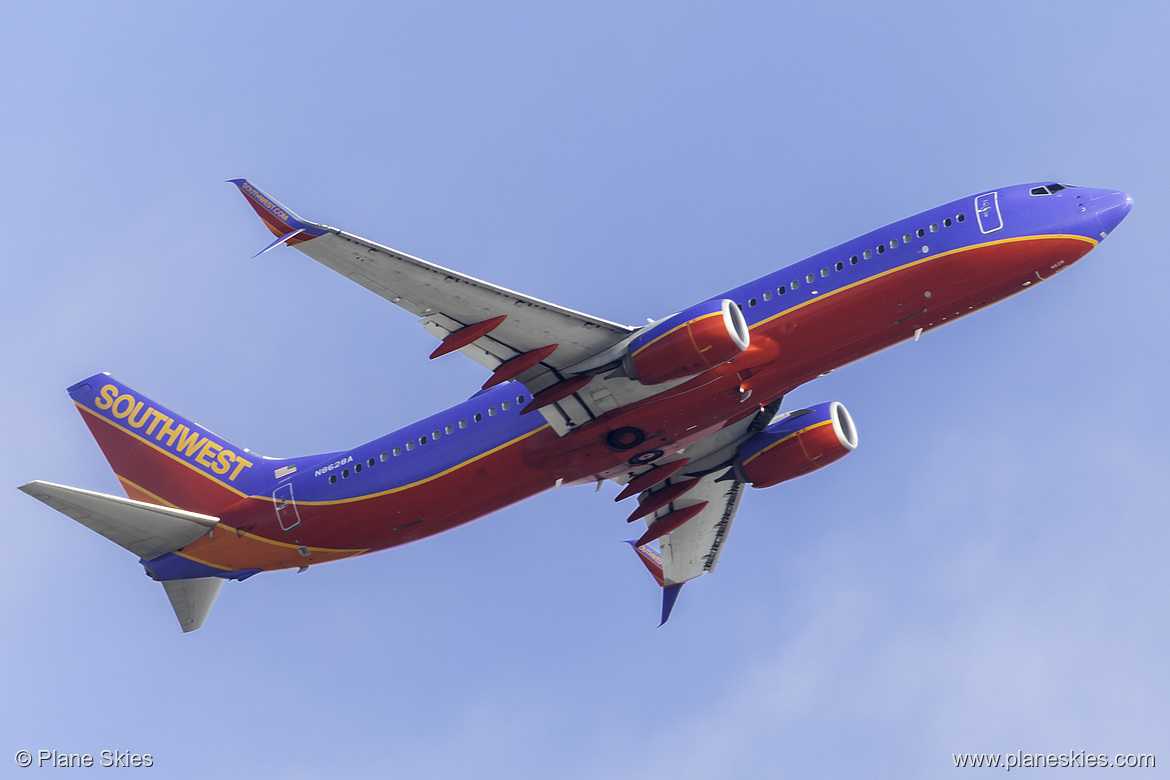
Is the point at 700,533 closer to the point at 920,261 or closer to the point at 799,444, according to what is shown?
the point at 799,444

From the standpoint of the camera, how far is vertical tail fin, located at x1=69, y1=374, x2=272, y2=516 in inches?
1710

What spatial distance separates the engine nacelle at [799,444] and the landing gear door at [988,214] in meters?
9.04

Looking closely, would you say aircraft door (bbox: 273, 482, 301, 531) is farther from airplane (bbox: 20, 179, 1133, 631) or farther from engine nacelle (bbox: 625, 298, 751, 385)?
engine nacelle (bbox: 625, 298, 751, 385)

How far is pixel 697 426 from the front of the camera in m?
38.2

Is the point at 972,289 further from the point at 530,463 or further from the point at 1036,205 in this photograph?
the point at 530,463

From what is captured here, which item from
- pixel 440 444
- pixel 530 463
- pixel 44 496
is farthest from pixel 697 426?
pixel 44 496

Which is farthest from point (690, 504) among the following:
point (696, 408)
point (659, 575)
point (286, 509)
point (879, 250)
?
point (286, 509)

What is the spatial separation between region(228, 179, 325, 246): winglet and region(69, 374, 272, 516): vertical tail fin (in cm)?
1418

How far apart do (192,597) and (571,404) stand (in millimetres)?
17001

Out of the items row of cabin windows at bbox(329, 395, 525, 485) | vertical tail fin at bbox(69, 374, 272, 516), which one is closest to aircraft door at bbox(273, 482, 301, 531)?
vertical tail fin at bbox(69, 374, 272, 516)

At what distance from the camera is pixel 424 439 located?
1588 inches

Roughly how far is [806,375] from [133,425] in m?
26.2

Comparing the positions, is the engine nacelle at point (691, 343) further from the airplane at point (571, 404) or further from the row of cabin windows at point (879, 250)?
the row of cabin windows at point (879, 250)

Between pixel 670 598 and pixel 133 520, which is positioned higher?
pixel 133 520
